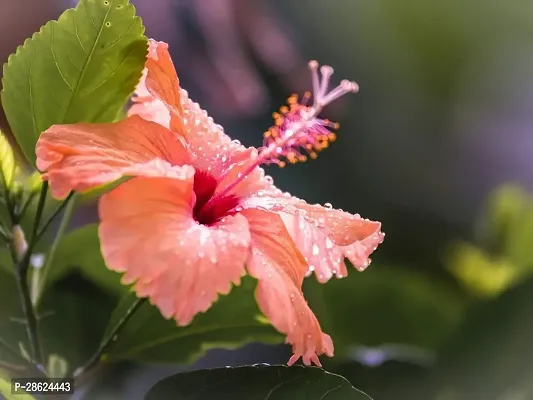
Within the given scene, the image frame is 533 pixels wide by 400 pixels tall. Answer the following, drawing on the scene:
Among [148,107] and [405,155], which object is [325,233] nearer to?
[148,107]

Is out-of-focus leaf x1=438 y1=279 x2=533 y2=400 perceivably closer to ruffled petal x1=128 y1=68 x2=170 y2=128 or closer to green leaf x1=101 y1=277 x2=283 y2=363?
green leaf x1=101 y1=277 x2=283 y2=363

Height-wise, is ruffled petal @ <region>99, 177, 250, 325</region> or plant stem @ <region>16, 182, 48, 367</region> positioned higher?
ruffled petal @ <region>99, 177, 250, 325</region>

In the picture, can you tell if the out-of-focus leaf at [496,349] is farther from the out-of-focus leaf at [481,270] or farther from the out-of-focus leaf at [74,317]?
the out-of-focus leaf at [74,317]

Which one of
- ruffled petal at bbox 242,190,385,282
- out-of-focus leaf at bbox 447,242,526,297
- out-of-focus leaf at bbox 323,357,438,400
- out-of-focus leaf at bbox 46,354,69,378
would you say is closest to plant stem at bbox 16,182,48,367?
out-of-focus leaf at bbox 46,354,69,378

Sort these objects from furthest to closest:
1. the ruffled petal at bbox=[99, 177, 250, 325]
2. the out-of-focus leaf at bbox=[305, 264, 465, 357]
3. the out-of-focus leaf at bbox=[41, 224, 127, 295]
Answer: the out-of-focus leaf at bbox=[305, 264, 465, 357] → the out-of-focus leaf at bbox=[41, 224, 127, 295] → the ruffled petal at bbox=[99, 177, 250, 325]

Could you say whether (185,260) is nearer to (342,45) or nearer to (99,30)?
(99,30)
